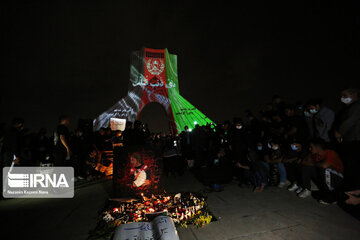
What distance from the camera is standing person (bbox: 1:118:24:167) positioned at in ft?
13.7

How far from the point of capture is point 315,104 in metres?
3.93

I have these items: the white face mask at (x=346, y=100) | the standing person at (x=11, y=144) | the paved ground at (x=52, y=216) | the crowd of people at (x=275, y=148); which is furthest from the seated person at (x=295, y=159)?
the standing person at (x=11, y=144)

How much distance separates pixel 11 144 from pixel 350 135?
277 inches

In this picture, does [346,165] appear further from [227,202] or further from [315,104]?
[227,202]

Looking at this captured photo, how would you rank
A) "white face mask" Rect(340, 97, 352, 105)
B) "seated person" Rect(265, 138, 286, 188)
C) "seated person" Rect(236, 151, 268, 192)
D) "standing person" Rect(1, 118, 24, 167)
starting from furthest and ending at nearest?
"standing person" Rect(1, 118, 24, 167) < "seated person" Rect(265, 138, 286, 188) < "seated person" Rect(236, 151, 268, 192) < "white face mask" Rect(340, 97, 352, 105)

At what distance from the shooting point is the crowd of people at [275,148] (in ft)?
10.1

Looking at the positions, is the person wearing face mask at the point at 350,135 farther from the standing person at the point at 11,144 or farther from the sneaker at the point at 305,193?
the standing person at the point at 11,144

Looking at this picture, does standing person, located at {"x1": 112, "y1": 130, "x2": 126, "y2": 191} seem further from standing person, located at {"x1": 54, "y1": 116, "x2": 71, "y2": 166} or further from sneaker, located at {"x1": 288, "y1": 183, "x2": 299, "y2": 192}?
sneaker, located at {"x1": 288, "y1": 183, "x2": 299, "y2": 192}

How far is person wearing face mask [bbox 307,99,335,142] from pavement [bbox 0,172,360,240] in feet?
4.90

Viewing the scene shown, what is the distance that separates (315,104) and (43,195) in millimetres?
6607

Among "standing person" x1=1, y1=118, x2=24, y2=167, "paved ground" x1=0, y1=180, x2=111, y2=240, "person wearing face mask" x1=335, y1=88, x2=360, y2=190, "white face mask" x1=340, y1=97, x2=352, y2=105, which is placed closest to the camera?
"paved ground" x1=0, y1=180, x2=111, y2=240

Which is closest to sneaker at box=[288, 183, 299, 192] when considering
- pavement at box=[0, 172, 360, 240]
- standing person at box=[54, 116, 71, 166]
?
pavement at box=[0, 172, 360, 240]

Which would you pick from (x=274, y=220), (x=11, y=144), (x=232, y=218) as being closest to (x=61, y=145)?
(x=11, y=144)

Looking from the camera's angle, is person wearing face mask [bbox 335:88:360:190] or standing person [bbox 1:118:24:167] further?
standing person [bbox 1:118:24:167]
